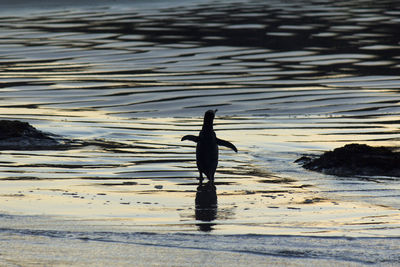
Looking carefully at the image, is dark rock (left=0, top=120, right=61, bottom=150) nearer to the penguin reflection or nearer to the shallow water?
the shallow water

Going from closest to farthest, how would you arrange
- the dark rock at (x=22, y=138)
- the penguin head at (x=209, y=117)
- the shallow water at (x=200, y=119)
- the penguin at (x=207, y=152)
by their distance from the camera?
the shallow water at (x=200, y=119) → the penguin at (x=207, y=152) → the penguin head at (x=209, y=117) → the dark rock at (x=22, y=138)

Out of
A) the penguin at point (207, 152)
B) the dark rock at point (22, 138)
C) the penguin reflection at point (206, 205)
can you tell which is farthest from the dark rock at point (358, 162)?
the dark rock at point (22, 138)

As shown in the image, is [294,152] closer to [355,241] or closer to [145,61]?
[355,241]

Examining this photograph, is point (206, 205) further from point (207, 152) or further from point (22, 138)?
point (22, 138)

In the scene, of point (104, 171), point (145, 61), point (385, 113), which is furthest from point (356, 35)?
point (104, 171)

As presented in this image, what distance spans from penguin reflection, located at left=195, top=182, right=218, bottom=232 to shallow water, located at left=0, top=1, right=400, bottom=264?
0.11ft

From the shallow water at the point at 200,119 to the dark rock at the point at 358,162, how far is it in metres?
0.20

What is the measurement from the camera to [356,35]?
22.9 m

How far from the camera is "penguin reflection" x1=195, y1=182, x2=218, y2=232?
22.6 ft

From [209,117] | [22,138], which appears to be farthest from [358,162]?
[22,138]

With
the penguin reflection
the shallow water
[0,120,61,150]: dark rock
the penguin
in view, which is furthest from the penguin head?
[0,120,61,150]: dark rock

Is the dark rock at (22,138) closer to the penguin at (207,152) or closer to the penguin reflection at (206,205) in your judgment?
the penguin at (207,152)

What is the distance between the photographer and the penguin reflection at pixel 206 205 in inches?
272

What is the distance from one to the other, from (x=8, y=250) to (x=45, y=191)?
2.11 m
